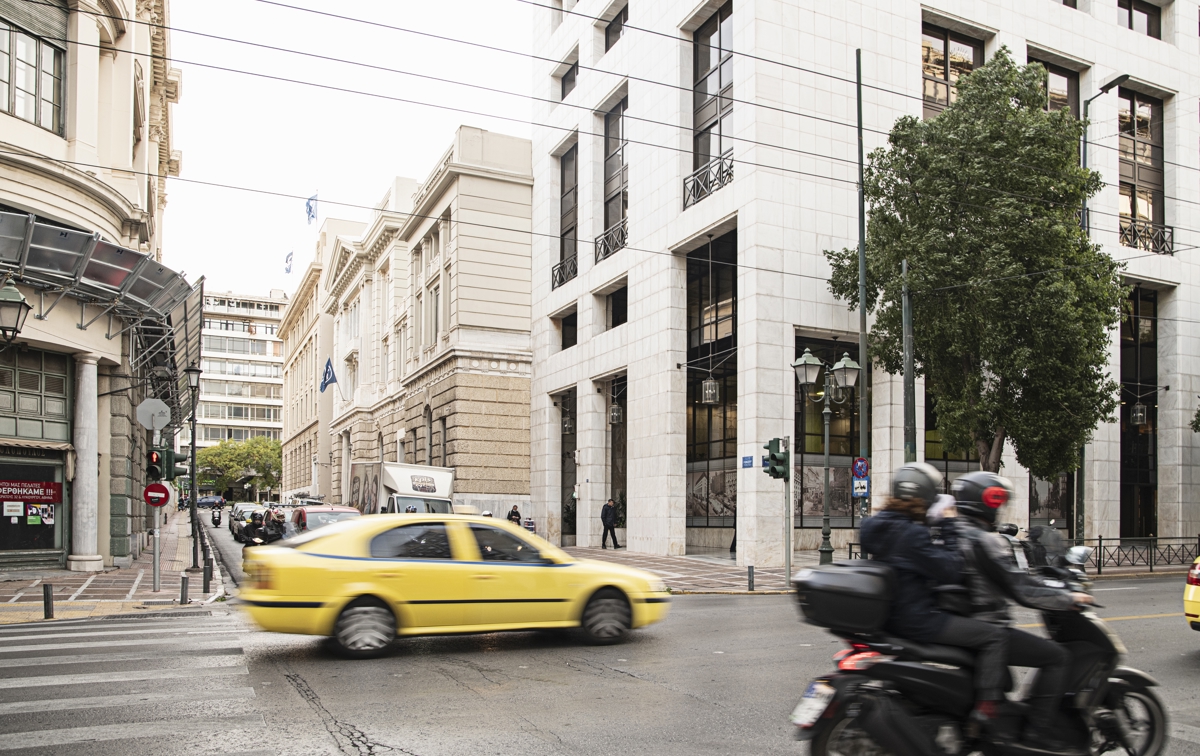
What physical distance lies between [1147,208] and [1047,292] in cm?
1587

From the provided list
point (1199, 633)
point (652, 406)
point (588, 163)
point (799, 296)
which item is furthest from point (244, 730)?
point (588, 163)

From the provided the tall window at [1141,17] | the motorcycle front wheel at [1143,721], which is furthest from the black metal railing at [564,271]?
the motorcycle front wheel at [1143,721]

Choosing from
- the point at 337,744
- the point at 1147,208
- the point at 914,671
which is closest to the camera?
the point at 914,671

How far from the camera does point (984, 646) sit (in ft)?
16.6

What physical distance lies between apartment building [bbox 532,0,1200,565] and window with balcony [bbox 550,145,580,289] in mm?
122

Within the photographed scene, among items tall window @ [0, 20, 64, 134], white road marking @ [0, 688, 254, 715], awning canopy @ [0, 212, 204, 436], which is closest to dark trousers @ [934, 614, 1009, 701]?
white road marking @ [0, 688, 254, 715]

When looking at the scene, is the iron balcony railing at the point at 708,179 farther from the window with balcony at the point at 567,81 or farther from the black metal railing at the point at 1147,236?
the black metal railing at the point at 1147,236

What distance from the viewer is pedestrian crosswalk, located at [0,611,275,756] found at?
6348mm

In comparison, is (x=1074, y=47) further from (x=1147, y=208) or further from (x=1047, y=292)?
(x=1047, y=292)

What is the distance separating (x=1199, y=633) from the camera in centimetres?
1163

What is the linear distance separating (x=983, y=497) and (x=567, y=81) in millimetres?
36718

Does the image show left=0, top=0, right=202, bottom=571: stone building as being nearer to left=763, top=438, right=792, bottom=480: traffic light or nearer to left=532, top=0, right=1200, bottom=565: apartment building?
left=532, top=0, right=1200, bottom=565: apartment building

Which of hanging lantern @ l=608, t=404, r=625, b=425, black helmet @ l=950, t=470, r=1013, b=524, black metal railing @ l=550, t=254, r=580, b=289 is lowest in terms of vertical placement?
black helmet @ l=950, t=470, r=1013, b=524

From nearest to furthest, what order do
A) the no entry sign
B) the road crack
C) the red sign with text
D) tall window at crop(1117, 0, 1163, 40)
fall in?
the road crack < the no entry sign < the red sign with text < tall window at crop(1117, 0, 1163, 40)
